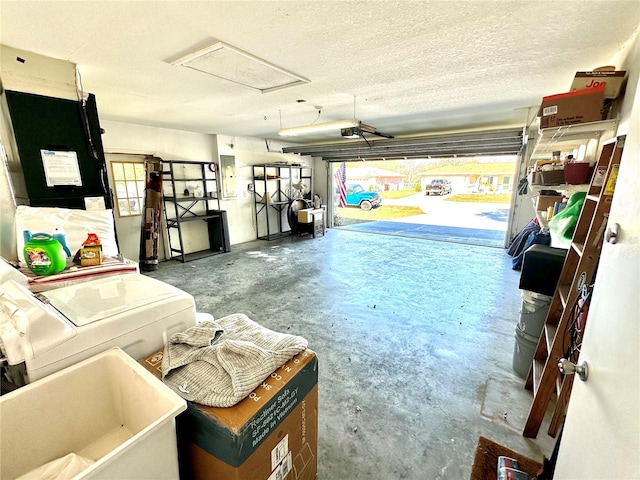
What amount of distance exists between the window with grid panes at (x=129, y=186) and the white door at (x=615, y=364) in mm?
5938

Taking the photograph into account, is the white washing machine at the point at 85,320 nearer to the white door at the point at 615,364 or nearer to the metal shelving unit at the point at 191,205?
the white door at the point at 615,364

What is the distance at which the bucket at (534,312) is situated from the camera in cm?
186

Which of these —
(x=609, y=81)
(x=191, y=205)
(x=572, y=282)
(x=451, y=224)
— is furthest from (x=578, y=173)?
(x=451, y=224)

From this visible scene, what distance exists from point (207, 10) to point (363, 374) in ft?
8.56

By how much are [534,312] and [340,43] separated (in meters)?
2.33

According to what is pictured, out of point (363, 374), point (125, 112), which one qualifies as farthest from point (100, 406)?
point (125, 112)

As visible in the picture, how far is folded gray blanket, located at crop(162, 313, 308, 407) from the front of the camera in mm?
888

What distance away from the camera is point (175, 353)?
1.01 metres

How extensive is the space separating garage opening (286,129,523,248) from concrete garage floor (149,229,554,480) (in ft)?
7.26

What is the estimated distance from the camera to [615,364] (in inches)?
26.2

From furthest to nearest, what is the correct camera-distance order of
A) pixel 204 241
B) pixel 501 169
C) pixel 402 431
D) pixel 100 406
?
pixel 501 169 < pixel 204 241 < pixel 402 431 < pixel 100 406

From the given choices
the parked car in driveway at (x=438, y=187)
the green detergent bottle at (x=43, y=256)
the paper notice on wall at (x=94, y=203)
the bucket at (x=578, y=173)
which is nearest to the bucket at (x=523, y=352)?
the bucket at (x=578, y=173)

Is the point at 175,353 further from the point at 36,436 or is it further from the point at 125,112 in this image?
the point at 125,112

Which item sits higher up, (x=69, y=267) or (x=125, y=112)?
(x=125, y=112)
